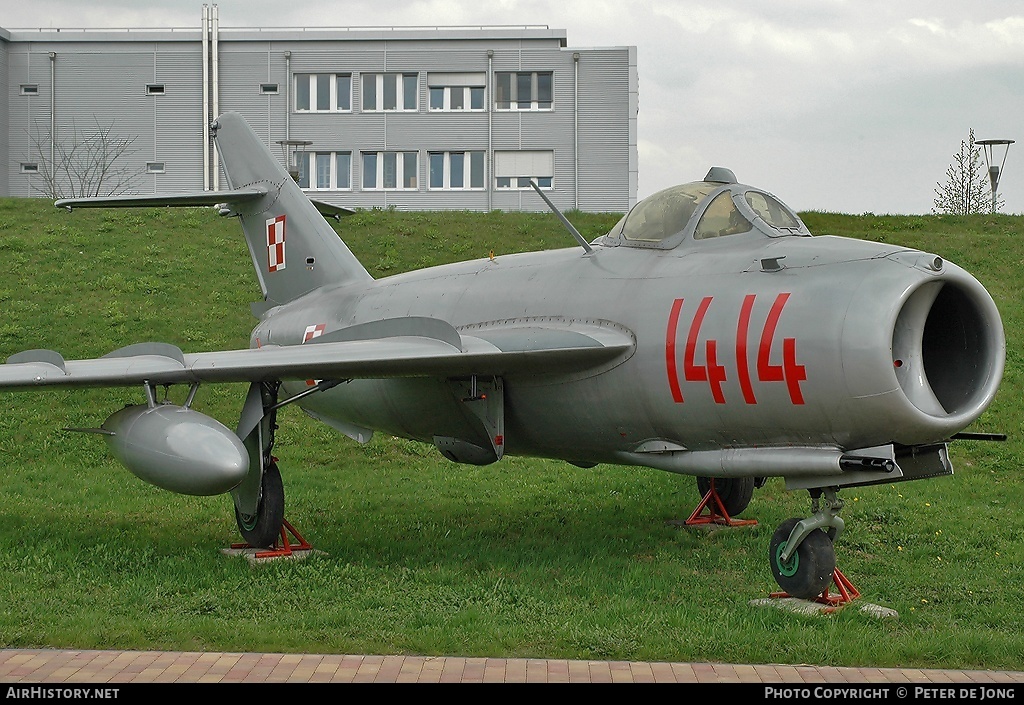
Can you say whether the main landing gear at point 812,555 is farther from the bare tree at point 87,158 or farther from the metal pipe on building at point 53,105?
the metal pipe on building at point 53,105

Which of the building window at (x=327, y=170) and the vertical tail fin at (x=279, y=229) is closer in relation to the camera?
the vertical tail fin at (x=279, y=229)

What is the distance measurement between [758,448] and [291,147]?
1387 inches

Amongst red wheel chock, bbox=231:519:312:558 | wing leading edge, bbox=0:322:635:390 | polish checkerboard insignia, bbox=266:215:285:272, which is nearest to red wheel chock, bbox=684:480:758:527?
wing leading edge, bbox=0:322:635:390

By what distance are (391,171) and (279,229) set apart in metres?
29.4

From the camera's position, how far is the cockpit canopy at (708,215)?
8586 mm

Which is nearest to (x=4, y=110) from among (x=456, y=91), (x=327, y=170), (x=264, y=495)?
(x=327, y=170)

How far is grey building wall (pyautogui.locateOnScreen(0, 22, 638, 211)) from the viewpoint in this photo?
134 ft

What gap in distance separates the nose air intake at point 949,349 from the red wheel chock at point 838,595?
1.55 m

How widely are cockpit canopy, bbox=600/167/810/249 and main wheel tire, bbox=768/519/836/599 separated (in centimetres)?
225

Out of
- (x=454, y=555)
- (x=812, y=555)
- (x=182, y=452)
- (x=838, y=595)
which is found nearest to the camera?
(x=812, y=555)

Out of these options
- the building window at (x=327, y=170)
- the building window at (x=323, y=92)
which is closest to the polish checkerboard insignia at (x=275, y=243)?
the building window at (x=327, y=170)

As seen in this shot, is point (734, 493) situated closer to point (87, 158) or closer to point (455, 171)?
point (455, 171)

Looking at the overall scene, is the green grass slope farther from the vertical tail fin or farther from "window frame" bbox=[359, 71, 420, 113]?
"window frame" bbox=[359, 71, 420, 113]

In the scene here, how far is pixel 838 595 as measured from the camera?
832 cm
